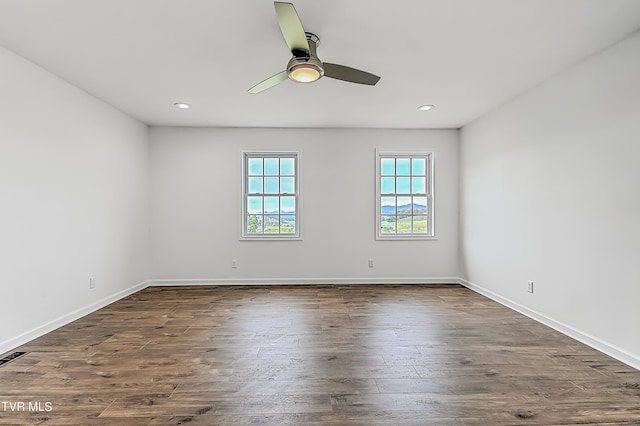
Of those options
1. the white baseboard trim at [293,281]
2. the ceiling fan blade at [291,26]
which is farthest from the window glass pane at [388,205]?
the ceiling fan blade at [291,26]

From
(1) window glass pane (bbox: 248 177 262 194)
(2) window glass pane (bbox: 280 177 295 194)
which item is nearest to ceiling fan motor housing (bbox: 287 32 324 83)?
(2) window glass pane (bbox: 280 177 295 194)

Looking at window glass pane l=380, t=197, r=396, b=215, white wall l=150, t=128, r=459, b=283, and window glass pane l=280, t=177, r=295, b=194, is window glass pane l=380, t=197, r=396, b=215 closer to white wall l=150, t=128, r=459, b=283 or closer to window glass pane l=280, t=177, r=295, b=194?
white wall l=150, t=128, r=459, b=283

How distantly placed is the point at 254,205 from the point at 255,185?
0.33m

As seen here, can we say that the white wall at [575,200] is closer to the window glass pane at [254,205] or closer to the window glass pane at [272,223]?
the window glass pane at [272,223]

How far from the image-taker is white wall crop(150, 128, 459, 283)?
5.11 meters

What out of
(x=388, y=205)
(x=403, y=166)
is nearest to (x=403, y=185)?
(x=403, y=166)

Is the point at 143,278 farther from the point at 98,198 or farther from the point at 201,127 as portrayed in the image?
the point at 201,127

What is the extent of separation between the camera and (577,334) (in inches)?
114

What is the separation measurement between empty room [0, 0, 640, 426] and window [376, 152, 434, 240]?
0.04 m

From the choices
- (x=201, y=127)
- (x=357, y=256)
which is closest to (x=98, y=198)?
(x=201, y=127)

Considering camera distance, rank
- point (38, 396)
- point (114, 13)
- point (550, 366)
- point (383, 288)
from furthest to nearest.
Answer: point (383, 288), point (550, 366), point (114, 13), point (38, 396)

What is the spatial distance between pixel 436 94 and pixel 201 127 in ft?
11.6

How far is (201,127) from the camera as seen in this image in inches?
202

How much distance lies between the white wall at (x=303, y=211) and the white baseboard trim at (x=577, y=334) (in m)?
1.35
